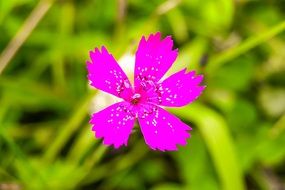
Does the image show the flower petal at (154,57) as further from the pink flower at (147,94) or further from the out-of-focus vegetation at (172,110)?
the out-of-focus vegetation at (172,110)

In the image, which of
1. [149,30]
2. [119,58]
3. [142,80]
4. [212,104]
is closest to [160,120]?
[142,80]

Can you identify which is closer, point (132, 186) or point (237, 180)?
point (237, 180)

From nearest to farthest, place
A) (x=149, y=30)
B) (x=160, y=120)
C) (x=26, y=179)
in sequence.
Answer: (x=160, y=120) < (x=26, y=179) < (x=149, y=30)

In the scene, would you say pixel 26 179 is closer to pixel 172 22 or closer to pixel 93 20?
pixel 93 20

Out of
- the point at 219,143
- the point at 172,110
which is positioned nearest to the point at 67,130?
the point at 172,110

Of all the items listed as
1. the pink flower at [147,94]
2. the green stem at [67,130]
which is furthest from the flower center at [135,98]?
the green stem at [67,130]

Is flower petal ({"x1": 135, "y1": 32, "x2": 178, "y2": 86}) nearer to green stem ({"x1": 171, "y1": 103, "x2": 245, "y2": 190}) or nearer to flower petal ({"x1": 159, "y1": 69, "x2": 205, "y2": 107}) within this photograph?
flower petal ({"x1": 159, "y1": 69, "x2": 205, "y2": 107})
